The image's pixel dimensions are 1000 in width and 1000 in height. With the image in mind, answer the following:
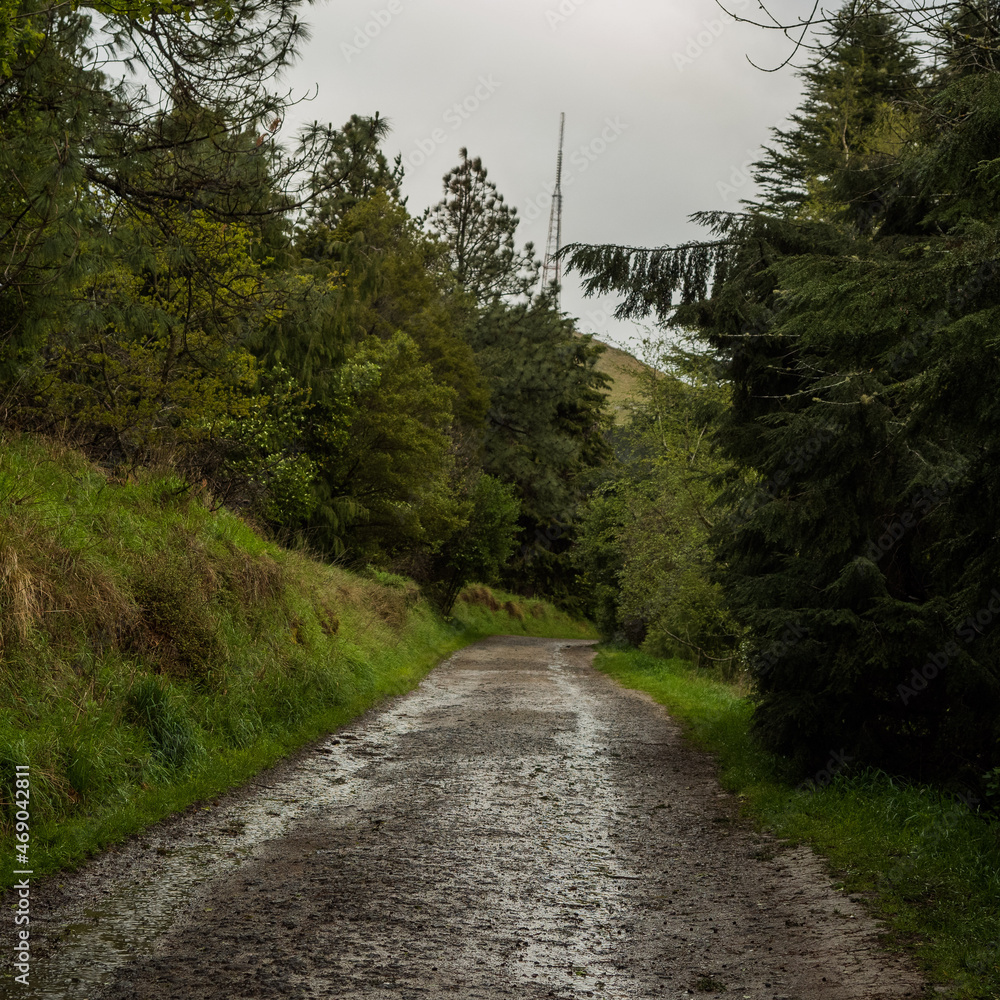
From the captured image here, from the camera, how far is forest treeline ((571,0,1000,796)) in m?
5.09

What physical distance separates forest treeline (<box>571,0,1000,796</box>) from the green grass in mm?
507

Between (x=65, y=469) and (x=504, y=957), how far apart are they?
9012 mm

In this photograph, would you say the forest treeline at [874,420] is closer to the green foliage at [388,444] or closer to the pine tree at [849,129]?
the pine tree at [849,129]

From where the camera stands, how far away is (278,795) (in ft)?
27.1

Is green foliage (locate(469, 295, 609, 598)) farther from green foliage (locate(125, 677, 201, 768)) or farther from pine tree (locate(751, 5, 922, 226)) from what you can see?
green foliage (locate(125, 677, 201, 768))

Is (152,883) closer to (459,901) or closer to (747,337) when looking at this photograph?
(459,901)

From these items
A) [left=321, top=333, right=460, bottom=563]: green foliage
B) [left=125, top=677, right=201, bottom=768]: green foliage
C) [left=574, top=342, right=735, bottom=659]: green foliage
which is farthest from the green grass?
[left=321, top=333, right=460, bottom=563]: green foliage

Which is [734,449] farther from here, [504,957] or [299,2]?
[504,957]

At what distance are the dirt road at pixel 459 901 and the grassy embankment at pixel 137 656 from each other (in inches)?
22.8

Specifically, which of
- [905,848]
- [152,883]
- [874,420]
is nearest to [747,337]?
[874,420]

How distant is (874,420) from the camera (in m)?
8.68

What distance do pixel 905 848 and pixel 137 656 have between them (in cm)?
676

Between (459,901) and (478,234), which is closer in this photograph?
(459,901)

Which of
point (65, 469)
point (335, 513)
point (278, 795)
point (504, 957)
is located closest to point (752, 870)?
point (504, 957)
